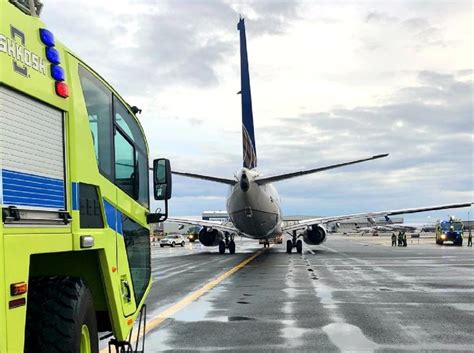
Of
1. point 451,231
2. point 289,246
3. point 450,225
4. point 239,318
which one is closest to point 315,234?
point 289,246

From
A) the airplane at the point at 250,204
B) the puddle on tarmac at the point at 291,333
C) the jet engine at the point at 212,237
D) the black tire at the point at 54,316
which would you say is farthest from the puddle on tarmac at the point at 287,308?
the jet engine at the point at 212,237

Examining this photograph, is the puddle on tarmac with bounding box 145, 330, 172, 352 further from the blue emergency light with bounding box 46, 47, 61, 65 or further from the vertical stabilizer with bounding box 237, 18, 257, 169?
the vertical stabilizer with bounding box 237, 18, 257, 169

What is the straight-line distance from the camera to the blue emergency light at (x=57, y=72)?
386 cm

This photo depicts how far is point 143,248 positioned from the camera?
19.9 ft

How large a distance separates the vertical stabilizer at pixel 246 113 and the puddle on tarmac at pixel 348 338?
2192 cm

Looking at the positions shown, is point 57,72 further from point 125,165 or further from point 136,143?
point 136,143

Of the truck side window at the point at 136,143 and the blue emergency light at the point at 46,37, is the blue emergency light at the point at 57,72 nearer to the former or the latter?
the blue emergency light at the point at 46,37

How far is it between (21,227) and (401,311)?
28.1 feet

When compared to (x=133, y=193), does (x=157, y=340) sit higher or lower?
lower

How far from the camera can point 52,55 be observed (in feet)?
12.7

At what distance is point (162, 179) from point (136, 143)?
0.51 m

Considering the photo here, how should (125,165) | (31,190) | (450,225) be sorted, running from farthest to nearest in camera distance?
(450,225) → (125,165) → (31,190)

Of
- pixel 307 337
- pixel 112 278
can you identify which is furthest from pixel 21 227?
pixel 307 337

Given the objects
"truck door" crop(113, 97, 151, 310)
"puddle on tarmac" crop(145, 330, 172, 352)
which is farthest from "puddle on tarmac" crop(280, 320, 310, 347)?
"truck door" crop(113, 97, 151, 310)
